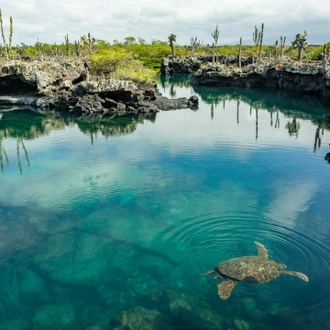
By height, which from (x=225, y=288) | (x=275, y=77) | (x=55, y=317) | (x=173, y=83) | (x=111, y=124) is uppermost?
(x=275, y=77)

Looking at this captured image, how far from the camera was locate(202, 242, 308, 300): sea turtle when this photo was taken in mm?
8789

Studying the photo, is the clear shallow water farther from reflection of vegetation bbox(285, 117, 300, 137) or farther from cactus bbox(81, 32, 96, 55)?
cactus bbox(81, 32, 96, 55)

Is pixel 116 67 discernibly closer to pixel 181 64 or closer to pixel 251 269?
pixel 251 269

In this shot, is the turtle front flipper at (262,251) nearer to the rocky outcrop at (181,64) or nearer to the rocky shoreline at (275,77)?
the rocky shoreline at (275,77)

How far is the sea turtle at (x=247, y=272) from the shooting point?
8789 mm

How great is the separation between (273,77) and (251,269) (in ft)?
158

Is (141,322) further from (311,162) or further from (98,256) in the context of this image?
(311,162)

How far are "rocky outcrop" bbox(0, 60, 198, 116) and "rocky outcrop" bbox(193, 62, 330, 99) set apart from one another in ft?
52.1

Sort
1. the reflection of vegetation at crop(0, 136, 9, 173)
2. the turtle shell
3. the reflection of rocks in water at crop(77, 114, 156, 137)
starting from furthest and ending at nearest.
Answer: the reflection of rocks in water at crop(77, 114, 156, 137), the reflection of vegetation at crop(0, 136, 9, 173), the turtle shell

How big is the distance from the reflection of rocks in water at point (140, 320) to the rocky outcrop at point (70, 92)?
28.4 m

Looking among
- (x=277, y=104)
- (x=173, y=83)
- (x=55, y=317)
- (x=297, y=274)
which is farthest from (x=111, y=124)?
(x=173, y=83)

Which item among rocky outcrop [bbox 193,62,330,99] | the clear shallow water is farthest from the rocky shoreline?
the clear shallow water

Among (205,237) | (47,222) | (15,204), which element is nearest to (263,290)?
(205,237)

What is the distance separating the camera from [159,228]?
40.8ft
